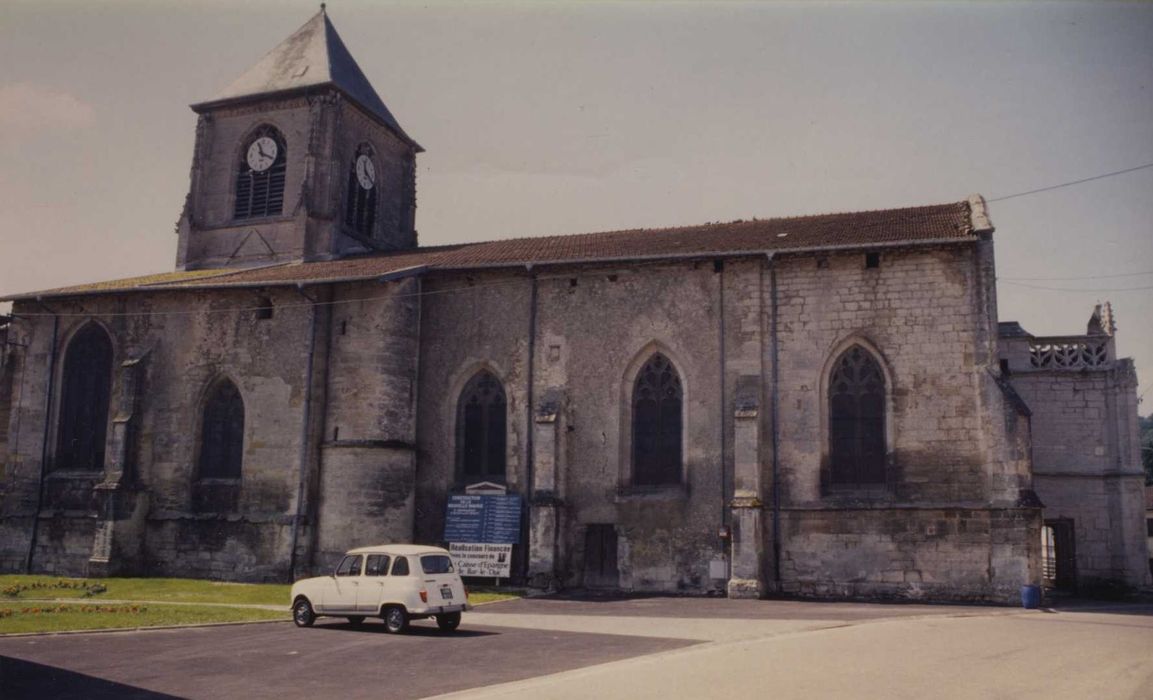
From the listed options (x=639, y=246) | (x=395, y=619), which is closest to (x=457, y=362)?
(x=639, y=246)

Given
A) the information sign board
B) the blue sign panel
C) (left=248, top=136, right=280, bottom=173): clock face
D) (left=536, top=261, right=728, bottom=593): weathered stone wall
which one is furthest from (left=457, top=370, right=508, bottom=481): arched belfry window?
(left=248, top=136, right=280, bottom=173): clock face

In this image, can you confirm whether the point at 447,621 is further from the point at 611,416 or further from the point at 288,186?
the point at 288,186

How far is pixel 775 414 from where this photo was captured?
2319 centimetres

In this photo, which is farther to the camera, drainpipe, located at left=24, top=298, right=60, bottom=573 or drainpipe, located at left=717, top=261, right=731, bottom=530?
drainpipe, located at left=24, top=298, right=60, bottom=573

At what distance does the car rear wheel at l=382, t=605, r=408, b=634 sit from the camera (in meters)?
15.6

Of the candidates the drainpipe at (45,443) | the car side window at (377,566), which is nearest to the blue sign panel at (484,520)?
the car side window at (377,566)

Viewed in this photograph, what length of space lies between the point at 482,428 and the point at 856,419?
390 inches

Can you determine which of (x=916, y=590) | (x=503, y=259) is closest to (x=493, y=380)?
(x=503, y=259)

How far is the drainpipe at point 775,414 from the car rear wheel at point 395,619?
33.3 ft

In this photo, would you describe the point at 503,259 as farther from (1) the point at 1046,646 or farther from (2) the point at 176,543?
(1) the point at 1046,646

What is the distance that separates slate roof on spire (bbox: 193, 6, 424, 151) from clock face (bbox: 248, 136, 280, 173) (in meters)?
1.62

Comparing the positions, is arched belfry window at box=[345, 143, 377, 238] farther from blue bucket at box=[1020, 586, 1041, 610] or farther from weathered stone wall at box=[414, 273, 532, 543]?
blue bucket at box=[1020, 586, 1041, 610]

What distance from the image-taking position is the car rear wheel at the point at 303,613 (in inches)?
659

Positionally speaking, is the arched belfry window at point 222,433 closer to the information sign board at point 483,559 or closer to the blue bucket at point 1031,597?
the information sign board at point 483,559
